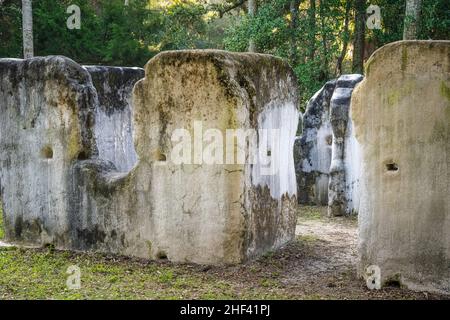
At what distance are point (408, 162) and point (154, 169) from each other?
2839 millimetres

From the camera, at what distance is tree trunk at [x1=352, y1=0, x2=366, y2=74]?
17359 mm

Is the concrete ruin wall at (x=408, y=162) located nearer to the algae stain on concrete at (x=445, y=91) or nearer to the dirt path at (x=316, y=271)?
the algae stain on concrete at (x=445, y=91)

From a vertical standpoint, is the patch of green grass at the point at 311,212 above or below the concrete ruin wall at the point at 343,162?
below

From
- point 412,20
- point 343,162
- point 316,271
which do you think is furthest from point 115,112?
point 412,20

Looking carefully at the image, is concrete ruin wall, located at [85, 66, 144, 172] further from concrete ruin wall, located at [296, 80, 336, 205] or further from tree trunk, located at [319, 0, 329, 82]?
tree trunk, located at [319, 0, 329, 82]

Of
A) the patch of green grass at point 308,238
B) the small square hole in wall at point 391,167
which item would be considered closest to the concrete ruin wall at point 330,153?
the patch of green grass at point 308,238

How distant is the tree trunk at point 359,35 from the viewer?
17359 mm

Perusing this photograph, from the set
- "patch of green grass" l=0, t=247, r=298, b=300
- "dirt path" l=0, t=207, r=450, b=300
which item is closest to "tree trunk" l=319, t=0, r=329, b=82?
"dirt path" l=0, t=207, r=450, b=300

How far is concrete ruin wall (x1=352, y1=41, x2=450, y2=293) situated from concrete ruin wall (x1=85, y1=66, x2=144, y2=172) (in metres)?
4.44

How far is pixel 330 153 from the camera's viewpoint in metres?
12.6

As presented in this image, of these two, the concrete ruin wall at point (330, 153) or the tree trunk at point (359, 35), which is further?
the tree trunk at point (359, 35)

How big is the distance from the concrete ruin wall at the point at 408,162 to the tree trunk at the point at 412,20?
27.7ft
